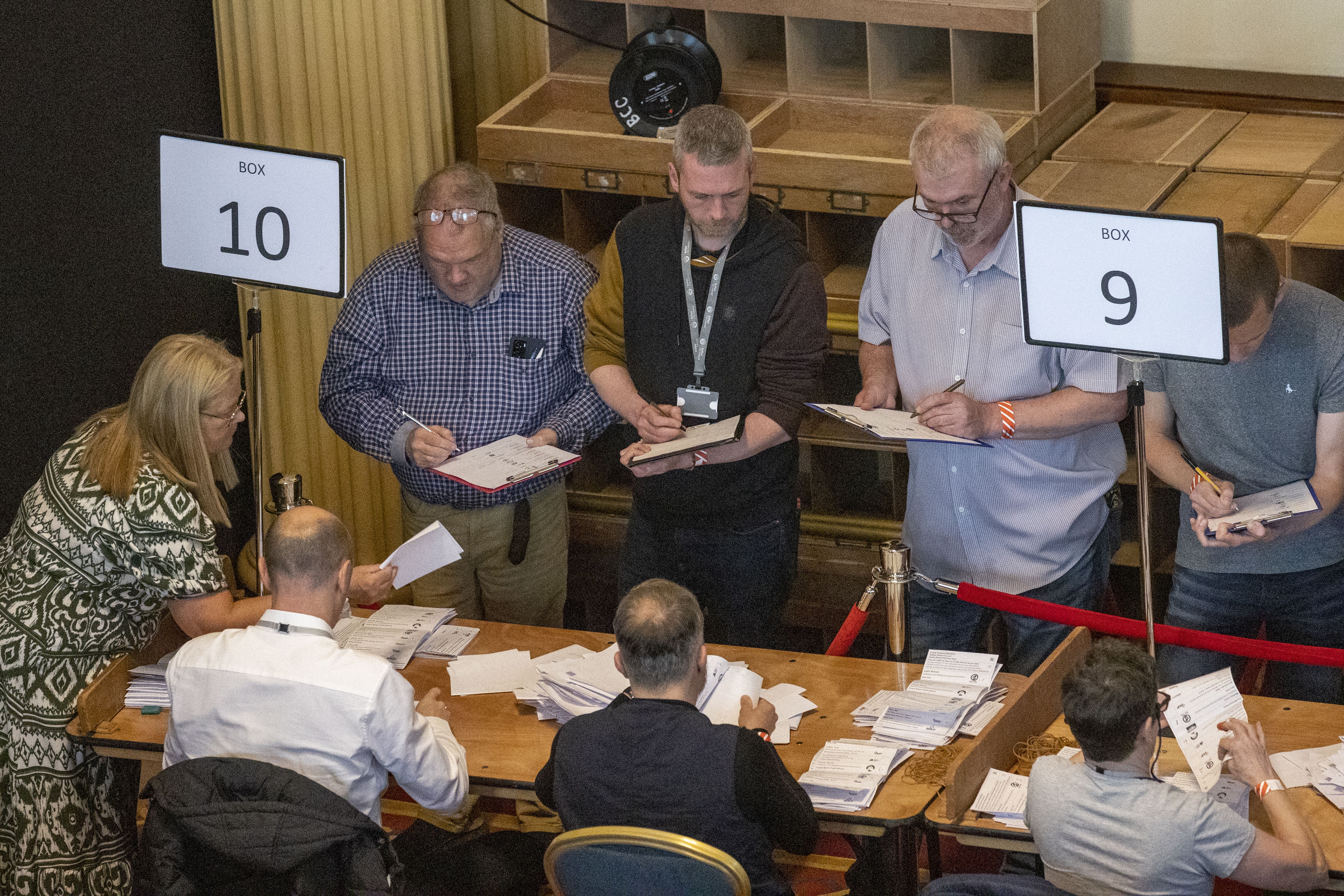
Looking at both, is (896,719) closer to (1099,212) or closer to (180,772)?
(1099,212)

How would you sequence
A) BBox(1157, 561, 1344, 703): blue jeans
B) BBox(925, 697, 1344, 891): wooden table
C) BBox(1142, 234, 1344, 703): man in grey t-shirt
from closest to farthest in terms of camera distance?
BBox(925, 697, 1344, 891): wooden table → BBox(1142, 234, 1344, 703): man in grey t-shirt → BBox(1157, 561, 1344, 703): blue jeans

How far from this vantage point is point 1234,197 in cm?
417

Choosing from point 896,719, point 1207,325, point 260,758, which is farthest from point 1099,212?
point 260,758

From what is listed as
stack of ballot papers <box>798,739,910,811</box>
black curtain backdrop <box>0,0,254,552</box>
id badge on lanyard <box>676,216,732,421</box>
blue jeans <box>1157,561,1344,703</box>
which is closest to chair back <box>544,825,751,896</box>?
stack of ballot papers <box>798,739,910,811</box>

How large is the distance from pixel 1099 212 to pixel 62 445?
216 centimetres

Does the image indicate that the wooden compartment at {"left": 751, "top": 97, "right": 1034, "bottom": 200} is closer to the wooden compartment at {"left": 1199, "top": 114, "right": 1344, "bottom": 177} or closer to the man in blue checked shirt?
the wooden compartment at {"left": 1199, "top": 114, "right": 1344, "bottom": 177}

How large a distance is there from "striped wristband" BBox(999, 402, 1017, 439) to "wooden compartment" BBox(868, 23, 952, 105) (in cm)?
137

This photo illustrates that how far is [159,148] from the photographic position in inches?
150

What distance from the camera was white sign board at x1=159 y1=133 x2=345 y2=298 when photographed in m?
3.62

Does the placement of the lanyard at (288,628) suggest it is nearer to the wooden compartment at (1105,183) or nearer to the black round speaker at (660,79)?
the black round speaker at (660,79)

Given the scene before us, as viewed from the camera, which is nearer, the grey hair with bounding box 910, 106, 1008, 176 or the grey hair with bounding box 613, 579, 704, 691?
the grey hair with bounding box 613, 579, 704, 691

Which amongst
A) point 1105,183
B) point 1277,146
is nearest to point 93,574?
point 1105,183

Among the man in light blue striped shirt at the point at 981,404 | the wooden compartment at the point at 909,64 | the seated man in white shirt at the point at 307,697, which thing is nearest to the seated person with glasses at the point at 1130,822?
the man in light blue striped shirt at the point at 981,404

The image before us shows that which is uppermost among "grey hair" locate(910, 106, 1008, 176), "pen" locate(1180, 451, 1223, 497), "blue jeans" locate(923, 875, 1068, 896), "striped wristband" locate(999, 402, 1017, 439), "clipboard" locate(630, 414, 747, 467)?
"grey hair" locate(910, 106, 1008, 176)
